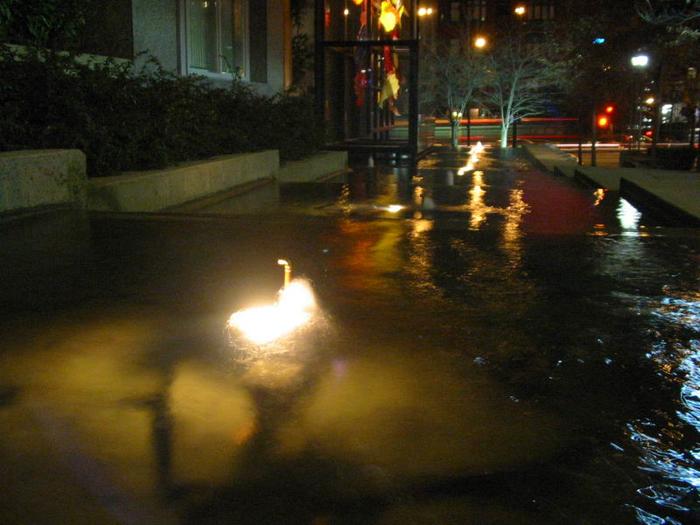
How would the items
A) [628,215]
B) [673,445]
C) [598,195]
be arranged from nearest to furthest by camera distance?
1. [673,445]
2. [628,215]
3. [598,195]

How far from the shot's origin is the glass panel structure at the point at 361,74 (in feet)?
78.0

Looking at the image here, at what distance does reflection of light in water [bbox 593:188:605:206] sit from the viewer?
1400 centimetres

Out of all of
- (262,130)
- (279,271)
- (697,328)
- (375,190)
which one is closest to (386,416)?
(697,328)

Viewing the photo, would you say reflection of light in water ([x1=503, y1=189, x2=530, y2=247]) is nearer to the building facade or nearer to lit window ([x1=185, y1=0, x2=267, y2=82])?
the building facade

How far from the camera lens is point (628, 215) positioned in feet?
39.7

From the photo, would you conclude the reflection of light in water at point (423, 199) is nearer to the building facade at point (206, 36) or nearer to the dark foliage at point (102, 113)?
the dark foliage at point (102, 113)

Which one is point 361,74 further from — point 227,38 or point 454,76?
point 454,76

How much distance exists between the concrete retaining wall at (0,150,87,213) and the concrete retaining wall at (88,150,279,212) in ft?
0.94

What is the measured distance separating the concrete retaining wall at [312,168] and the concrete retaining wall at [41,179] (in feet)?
23.2

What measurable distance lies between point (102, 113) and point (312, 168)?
7503 mm

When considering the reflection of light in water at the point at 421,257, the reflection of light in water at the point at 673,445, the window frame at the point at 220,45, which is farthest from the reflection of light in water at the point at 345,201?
the reflection of light in water at the point at 673,445

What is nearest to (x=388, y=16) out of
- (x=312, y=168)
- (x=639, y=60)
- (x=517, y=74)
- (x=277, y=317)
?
(x=639, y=60)

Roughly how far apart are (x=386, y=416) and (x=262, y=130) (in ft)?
42.9

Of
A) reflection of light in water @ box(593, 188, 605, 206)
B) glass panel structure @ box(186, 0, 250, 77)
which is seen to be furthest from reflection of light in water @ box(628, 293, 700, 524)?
glass panel structure @ box(186, 0, 250, 77)
